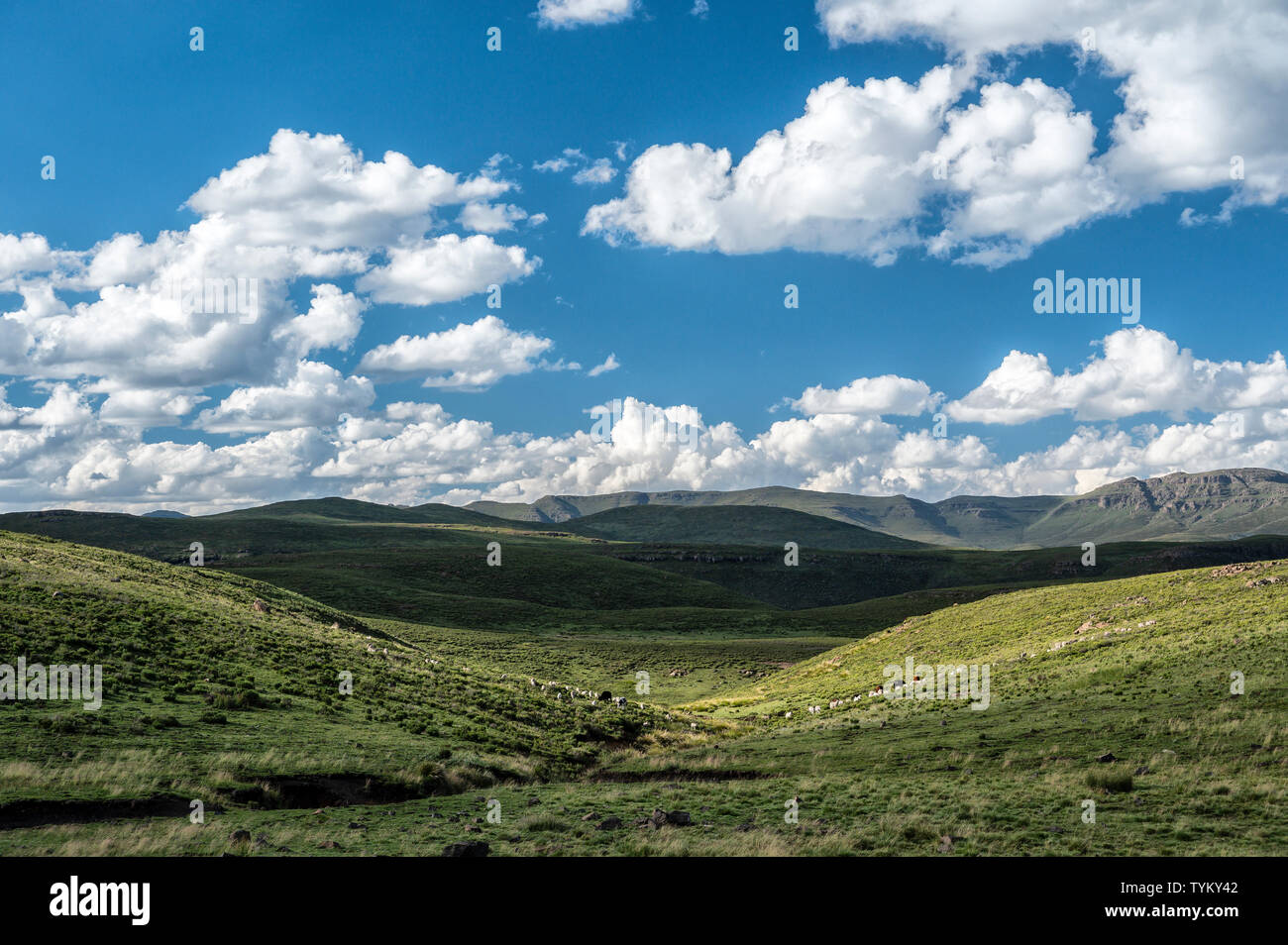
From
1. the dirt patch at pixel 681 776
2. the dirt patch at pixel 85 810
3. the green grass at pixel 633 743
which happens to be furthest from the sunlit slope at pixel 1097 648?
the dirt patch at pixel 85 810

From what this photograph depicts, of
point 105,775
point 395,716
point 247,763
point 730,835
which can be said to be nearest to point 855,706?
point 395,716

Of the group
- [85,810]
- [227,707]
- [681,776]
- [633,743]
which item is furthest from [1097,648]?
[85,810]

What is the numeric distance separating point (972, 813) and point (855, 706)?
27.0 m

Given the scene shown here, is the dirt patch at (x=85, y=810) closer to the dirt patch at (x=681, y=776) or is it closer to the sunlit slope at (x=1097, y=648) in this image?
the dirt patch at (x=681, y=776)

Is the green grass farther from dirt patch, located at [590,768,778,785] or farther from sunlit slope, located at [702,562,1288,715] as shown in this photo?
sunlit slope, located at [702,562,1288,715]

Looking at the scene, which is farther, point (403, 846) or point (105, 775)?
point (105, 775)

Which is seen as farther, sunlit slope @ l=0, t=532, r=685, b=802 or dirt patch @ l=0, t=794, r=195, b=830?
sunlit slope @ l=0, t=532, r=685, b=802

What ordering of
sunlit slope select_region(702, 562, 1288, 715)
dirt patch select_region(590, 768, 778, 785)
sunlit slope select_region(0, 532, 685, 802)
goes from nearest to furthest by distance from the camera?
sunlit slope select_region(0, 532, 685, 802) < dirt patch select_region(590, 768, 778, 785) < sunlit slope select_region(702, 562, 1288, 715)

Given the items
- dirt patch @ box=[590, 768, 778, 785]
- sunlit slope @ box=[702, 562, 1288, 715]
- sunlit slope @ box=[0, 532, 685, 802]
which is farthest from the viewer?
sunlit slope @ box=[702, 562, 1288, 715]

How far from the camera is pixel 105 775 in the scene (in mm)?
18625

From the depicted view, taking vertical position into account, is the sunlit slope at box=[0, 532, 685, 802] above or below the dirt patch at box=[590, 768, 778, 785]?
above

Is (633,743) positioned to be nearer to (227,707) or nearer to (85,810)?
(227,707)

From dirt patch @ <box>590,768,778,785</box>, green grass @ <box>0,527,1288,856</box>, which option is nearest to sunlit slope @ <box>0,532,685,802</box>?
green grass @ <box>0,527,1288,856</box>
